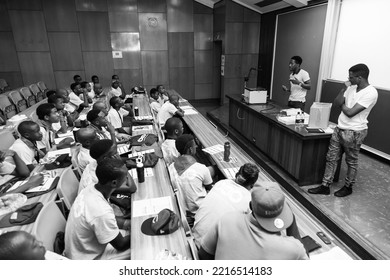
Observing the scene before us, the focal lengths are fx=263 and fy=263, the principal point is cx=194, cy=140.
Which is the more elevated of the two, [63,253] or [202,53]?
[202,53]

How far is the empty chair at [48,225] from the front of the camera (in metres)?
1.74

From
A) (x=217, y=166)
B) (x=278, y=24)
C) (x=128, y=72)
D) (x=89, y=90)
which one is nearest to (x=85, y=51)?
(x=128, y=72)

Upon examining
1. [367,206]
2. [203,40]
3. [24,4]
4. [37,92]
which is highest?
Result: [24,4]

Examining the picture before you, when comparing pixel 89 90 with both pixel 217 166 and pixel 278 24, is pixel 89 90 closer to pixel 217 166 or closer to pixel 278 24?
pixel 217 166

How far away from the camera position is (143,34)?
880cm

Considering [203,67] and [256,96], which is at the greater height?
[203,67]

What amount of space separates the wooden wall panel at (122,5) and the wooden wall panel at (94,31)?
31cm

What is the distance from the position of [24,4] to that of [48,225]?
337 inches

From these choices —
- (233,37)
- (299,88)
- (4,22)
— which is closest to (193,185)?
(299,88)

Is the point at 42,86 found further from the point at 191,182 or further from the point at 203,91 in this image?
the point at 191,182

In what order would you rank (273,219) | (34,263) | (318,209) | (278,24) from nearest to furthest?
(34,263) → (273,219) → (318,209) → (278,24)

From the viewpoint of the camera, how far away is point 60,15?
810cm

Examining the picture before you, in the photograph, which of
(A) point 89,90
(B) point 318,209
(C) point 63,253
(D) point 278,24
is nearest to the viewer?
(C) point 63,253

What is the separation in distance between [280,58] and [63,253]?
→ 7.65 metres
